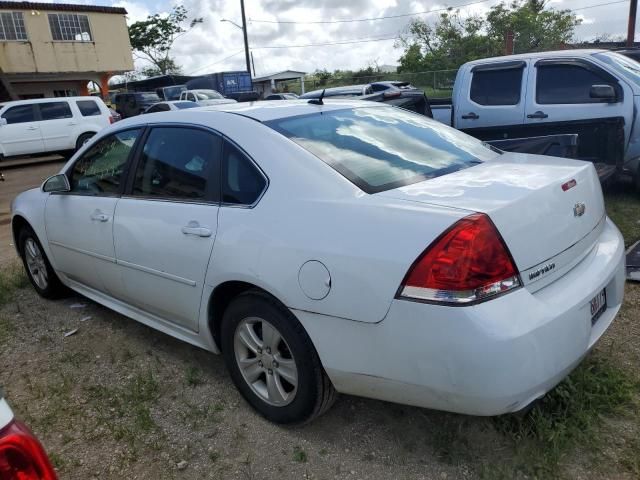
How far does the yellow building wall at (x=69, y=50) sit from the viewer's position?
27.4m

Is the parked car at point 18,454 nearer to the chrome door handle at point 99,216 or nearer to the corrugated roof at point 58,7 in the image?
the chrome door handle at point 99,216

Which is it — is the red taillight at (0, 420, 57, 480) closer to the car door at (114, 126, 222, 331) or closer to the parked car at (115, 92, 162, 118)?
the car door at (114, 126, 222, 331)

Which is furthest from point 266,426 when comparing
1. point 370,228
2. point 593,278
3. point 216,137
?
point 593,278

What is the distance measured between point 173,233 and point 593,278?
2.09 meters

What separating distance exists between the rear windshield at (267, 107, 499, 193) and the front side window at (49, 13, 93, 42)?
3059 cm

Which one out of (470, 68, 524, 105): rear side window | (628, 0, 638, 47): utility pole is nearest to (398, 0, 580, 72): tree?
(628, 0, 638, 47): utility pole

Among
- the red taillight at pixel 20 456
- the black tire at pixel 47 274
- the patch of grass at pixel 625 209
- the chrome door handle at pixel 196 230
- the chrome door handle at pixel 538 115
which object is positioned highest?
the chrome door handle at pixel 538 115

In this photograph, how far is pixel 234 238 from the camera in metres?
2.60

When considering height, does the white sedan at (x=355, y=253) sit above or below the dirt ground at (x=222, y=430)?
above

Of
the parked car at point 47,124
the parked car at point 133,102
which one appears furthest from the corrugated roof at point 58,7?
the parked car at point 47,124

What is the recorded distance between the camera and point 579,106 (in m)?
6.42

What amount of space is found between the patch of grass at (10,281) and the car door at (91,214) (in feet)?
3.44

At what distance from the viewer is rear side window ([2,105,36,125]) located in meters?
14.5

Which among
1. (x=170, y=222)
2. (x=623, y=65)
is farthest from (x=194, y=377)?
(x=623, y=65)
